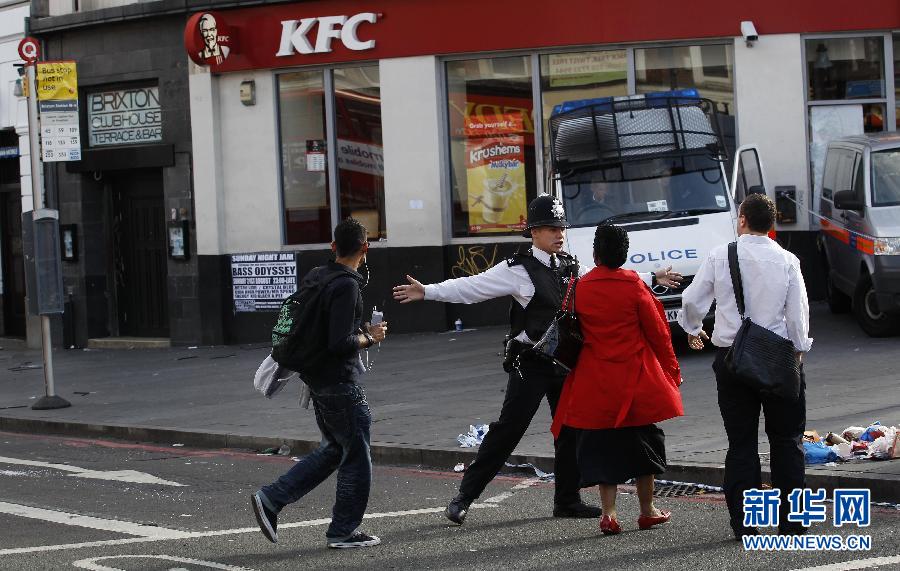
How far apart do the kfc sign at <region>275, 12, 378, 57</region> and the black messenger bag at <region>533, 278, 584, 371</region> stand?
41.7ft

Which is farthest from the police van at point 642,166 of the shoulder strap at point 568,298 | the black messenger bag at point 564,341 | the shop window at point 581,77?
the black messenger bag at point 564,341

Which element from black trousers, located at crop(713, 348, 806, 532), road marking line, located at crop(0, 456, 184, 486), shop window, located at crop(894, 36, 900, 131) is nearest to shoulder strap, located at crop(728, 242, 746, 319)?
black trousers, located at crop(713, 348, 806, 532)

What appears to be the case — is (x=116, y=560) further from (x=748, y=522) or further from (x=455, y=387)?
(x=455, y=387)

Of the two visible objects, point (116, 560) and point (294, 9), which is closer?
point (116, 560)

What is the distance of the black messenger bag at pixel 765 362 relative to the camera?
7113mm

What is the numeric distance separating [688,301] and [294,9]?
13.8m

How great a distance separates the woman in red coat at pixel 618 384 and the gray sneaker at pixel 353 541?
1.21 meters

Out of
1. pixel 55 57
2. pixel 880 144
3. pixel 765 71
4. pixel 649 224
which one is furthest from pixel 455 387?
pixel 55 57

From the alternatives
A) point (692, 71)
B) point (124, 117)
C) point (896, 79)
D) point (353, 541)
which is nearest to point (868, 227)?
point (896, 79)

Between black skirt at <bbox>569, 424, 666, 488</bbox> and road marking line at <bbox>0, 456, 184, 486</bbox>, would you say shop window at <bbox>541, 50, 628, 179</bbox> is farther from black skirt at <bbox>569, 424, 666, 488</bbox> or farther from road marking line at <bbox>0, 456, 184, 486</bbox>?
black skirt at <bbox>569, 424, 666, 488</bbox>

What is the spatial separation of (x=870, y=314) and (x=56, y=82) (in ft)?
30.3

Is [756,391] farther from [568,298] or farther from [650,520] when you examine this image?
[568,298]

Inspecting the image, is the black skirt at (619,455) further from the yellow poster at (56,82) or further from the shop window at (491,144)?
the shop window at (491,144)

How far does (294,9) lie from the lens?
2023 centimetres
